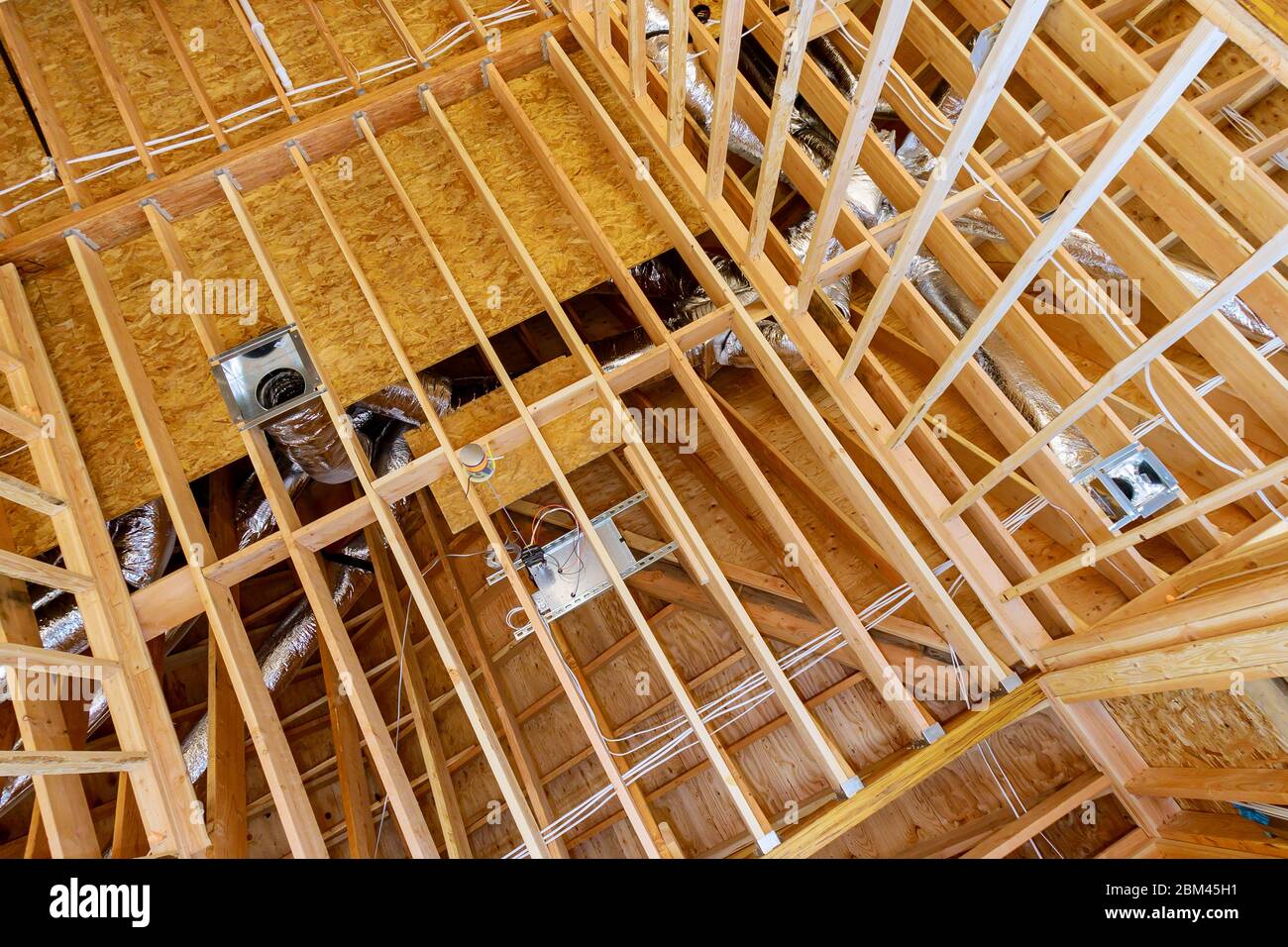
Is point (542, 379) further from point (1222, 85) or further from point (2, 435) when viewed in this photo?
point (1222, 85)

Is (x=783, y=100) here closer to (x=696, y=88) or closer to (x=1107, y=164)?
(x=1107, y=164)

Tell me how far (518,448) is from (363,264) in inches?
55.3

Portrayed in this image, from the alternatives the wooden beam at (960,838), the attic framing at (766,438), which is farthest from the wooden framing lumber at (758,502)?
the wooden beam at (960,838)

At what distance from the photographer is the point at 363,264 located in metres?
4.34

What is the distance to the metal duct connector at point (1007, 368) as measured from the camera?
3.77 meters

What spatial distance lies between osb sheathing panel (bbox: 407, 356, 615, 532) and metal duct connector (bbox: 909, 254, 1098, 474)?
199 cm

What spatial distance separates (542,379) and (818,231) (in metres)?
1.68

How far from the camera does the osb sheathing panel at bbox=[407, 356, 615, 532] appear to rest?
13.2ft

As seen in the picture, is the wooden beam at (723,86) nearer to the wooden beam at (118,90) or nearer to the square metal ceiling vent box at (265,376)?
the square metal ceiling vent box at (265,376)

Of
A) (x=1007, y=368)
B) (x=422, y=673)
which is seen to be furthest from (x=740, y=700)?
(x=1007, y=368)

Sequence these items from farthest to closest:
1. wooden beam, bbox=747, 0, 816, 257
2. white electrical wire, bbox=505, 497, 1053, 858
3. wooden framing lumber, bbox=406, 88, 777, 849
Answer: white electrical wire, bbox=505, 497, 1053, 858, wooden framing lumber, bbox=406, 88, 777, 849, wooden beam, bbox=747, 0, 816, 257

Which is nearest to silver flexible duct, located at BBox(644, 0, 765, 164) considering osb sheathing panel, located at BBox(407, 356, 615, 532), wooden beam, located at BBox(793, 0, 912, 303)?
wooden beam, located at BBox(793, 0, 912, 303)

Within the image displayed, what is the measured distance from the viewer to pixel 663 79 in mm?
4430

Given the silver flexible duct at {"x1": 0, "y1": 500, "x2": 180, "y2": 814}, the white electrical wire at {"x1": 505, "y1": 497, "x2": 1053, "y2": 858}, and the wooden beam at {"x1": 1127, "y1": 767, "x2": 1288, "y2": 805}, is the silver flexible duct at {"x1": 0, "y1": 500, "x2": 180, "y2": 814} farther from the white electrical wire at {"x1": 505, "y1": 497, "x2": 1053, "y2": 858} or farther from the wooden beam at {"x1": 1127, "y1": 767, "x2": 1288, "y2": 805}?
the wooden beam at {"x1": 1127, "y1": 767, "x2": 1288, "y2": 805}
